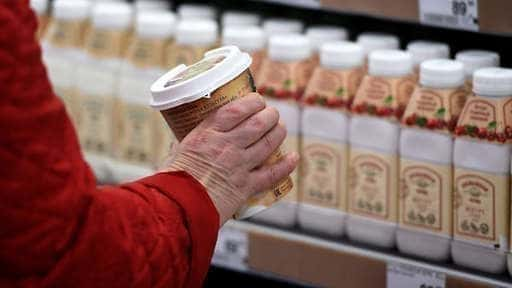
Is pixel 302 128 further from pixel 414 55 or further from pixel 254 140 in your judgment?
pixel 254 140

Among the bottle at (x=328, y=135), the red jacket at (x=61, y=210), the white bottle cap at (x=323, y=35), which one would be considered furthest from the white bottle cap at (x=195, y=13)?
the red jacket at (x=61, y=210)

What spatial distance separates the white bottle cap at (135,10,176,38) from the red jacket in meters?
0.80

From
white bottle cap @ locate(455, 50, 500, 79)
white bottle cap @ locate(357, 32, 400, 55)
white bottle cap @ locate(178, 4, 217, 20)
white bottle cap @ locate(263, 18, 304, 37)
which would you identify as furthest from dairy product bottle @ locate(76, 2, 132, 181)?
white bottle cap @ locate(455, 50, 500, 79)

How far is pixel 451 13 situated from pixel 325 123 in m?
0.31

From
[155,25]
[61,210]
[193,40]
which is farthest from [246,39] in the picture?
[61,210]

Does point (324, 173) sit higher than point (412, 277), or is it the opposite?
point (324, 173)

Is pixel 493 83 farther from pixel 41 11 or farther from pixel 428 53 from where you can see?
pixel 41 11

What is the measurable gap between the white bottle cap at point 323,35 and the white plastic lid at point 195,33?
0.20 meters

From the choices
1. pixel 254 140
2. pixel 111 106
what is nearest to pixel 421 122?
pixel 254 140

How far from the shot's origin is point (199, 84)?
1.42 meters

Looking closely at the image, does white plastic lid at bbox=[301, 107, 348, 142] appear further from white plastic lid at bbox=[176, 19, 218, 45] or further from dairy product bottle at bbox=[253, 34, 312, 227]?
white plastic lid at bbox=[176, 19, 218, 45]

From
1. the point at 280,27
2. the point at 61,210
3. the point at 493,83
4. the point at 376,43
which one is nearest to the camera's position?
the point at 61,210

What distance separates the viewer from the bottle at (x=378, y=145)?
1.80m

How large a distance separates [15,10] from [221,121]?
1.23 ft
